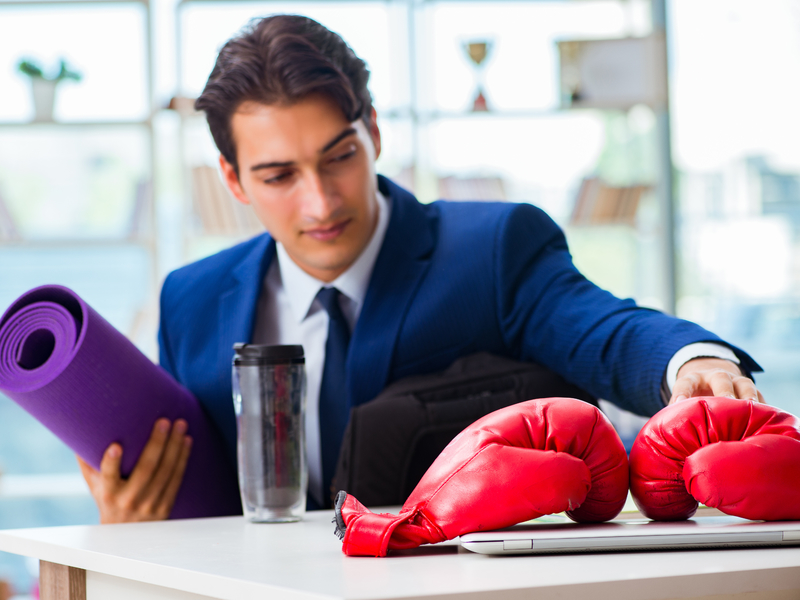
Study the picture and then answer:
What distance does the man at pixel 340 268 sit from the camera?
136 cm

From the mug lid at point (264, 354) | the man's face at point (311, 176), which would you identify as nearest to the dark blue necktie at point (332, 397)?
the man's face at point (311, 176)

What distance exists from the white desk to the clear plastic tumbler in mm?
166

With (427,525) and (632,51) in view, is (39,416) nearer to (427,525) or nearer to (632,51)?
(427,525)

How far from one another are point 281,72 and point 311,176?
17cm

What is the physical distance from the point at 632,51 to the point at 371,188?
2025 mm

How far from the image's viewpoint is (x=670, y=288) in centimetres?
315

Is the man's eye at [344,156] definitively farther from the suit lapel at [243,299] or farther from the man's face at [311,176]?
the suit lapel at [243,299]

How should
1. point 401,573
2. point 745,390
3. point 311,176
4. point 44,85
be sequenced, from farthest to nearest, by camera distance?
point 44,85, point 311,176, point 745,390, point 401,573

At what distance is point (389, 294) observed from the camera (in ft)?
4.67

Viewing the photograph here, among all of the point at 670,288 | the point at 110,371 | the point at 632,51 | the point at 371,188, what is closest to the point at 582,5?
the point at 632,51

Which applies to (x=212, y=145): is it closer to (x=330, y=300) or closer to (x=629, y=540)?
(x=330, y=300)

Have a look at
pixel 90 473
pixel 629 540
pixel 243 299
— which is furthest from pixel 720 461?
pixel 243 299

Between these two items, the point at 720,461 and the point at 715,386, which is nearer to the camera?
the point at 720,461

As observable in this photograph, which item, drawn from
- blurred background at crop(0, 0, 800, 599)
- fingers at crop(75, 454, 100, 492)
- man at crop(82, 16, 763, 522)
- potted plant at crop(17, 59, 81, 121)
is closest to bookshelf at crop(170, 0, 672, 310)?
blurred background at crop(0, 0, 800, 599)
